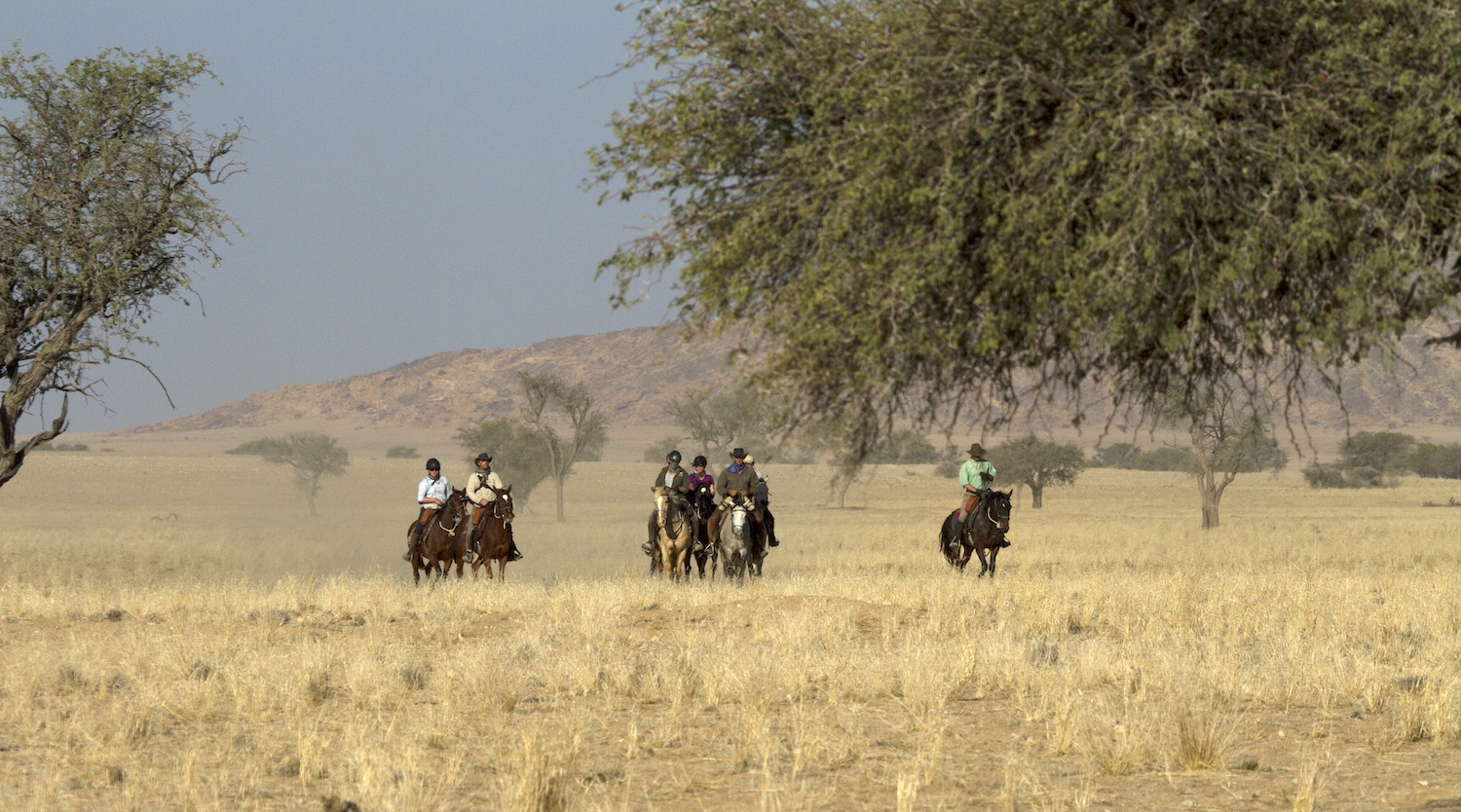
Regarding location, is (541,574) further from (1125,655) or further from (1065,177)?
(1065,177)

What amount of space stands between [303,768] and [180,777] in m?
0.73

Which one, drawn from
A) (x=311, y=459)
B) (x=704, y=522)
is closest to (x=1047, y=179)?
(x=704, y=522)

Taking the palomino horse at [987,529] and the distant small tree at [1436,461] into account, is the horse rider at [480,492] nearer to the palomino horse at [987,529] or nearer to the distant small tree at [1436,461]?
the palomino horse at [987,529]

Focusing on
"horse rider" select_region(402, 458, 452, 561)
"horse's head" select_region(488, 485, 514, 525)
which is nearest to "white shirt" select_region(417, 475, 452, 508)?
"horse rider" select_region(402, 458, 452, 561)

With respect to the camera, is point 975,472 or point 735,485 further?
point 975,472

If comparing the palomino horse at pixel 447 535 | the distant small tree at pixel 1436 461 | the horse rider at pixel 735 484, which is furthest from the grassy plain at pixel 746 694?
the distant small tree at pixel 1436 461

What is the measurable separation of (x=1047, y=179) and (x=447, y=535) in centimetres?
1632

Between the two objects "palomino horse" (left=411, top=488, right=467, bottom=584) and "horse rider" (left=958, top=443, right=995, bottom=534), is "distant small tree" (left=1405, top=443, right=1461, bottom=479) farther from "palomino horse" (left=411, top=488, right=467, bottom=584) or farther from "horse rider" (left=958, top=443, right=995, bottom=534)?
"palomino horse" (left=411, top=488, right=467, bottom=584)

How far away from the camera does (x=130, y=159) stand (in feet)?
73.2

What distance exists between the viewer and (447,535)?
23125 millimetres

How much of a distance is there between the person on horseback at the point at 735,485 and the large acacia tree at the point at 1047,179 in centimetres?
1215

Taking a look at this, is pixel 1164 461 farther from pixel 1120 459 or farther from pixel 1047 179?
pixel 1047 179

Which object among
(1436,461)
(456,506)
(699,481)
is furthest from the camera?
(1436,461)

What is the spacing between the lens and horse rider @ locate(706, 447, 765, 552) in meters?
21.8
